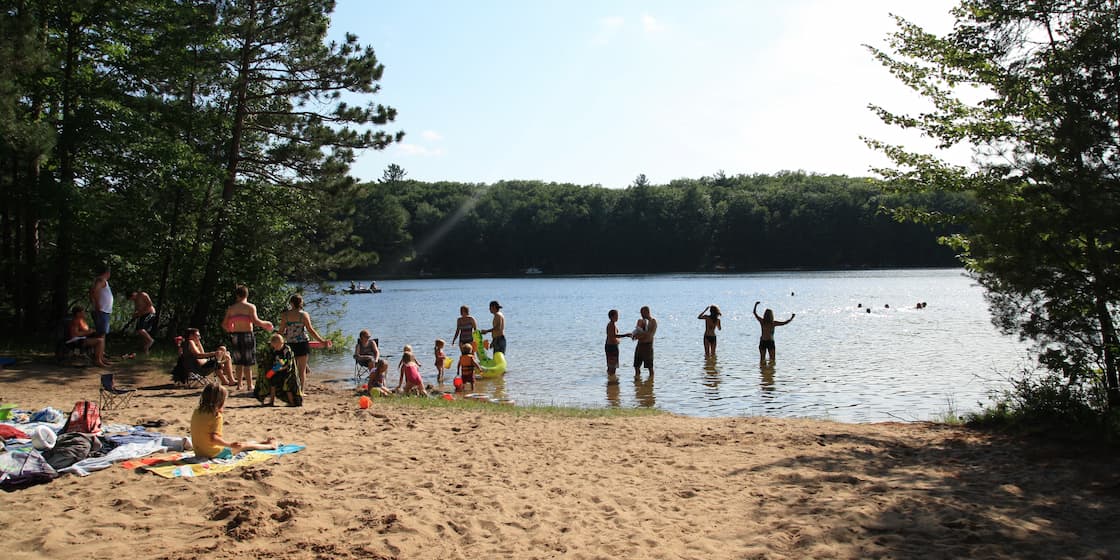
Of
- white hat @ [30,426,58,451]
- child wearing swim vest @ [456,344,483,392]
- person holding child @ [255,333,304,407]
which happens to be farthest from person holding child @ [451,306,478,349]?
white hat @ [30,426,58,451]

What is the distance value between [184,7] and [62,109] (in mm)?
3398

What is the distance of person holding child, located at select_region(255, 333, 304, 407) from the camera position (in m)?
10.0

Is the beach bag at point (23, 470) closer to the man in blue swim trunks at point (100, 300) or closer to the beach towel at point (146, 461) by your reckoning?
the beach towel at point (146, 461)

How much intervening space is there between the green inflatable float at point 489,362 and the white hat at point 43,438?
9774 millimetres

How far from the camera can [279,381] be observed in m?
10.1

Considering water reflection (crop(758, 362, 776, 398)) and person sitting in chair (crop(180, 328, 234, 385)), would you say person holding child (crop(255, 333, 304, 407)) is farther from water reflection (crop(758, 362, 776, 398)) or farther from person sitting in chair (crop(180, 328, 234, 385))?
water reflection (crop(758, 362, 776, 398))

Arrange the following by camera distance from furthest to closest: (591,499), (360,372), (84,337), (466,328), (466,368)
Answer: (466,328) < (360,372) < (466,368) < (84,337) < (591,499)

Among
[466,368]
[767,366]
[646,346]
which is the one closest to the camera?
[466,368]

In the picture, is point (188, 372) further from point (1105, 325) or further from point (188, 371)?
point (1105, 325)

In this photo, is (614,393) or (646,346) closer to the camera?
(614,393)

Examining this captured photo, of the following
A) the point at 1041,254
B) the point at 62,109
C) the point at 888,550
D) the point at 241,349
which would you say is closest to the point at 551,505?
the point at 888,550

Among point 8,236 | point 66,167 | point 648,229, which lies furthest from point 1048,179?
point 648,229

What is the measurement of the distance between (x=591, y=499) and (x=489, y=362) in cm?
1034

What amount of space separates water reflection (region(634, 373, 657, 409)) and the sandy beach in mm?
3922
